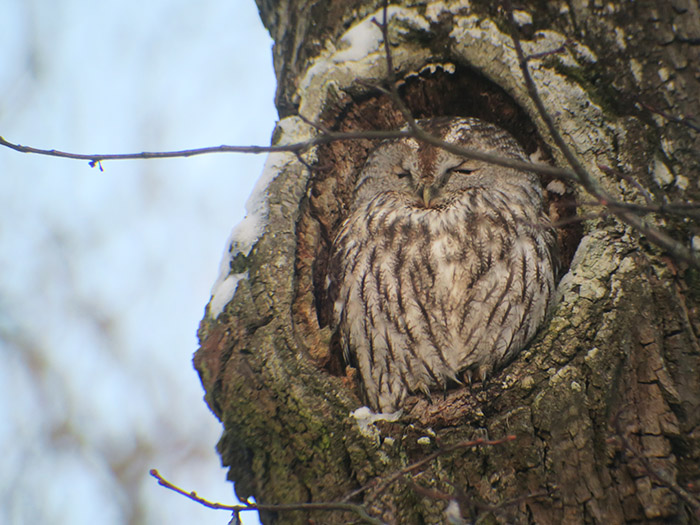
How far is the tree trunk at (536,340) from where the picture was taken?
1.42 metres

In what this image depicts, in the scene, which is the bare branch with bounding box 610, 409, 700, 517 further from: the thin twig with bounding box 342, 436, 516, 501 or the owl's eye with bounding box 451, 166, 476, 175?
the owl's eye with bounding box 451, 166, 476, 175

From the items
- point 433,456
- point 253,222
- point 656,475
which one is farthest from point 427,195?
point 656,475

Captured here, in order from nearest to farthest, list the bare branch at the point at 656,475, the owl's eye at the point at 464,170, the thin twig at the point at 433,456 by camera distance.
A: the bare branch at the point at 656,475 < the thin twig at the point at 433,456 < the owl's eye at the point at 464,170

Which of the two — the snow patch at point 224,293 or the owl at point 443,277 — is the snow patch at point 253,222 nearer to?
the snow patch at point 224,293

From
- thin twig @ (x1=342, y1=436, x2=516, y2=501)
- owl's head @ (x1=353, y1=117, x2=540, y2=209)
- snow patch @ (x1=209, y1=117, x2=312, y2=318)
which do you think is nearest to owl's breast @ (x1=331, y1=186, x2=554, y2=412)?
owl's head @ (x1=353, y1=117, x2=540, y2=209)

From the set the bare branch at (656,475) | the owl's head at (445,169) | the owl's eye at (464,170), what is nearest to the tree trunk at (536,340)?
the bare branch at (656,475)

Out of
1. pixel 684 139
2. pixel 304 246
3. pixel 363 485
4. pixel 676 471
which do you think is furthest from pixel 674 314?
pixel 304 246

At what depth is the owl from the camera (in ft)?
6.61

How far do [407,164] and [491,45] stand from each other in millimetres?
656

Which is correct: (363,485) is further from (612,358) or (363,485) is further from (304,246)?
(304,246)

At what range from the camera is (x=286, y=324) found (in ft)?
5.90

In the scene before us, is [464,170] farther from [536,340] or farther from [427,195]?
[536,340]

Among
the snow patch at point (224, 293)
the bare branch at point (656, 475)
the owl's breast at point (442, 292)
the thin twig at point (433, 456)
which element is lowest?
the bare branch at point (656, 475)

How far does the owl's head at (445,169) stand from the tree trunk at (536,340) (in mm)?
262
